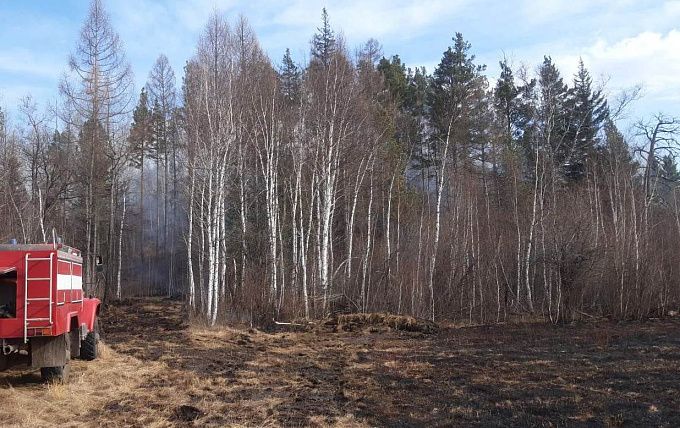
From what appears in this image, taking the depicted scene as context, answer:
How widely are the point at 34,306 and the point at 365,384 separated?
17.6 feet

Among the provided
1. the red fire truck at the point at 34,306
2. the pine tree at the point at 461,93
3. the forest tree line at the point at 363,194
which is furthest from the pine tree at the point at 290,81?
the red fire truck at the point at 34,306

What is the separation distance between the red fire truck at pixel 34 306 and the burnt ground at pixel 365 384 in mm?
599

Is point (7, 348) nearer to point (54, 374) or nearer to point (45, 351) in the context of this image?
point (45, 351)

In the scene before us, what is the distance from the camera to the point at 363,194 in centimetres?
2841

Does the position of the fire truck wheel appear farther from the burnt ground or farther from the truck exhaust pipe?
the truck exhaust pipe

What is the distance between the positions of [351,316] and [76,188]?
19.0 metres

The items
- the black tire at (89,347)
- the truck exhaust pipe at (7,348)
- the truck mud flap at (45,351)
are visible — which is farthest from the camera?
the black tire at (89,347)

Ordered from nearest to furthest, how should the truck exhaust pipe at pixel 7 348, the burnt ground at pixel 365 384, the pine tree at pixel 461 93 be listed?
the burnt ground at pixel 365 384 < the truck exhaust pipe at pixel 7 348 < the pine tree at pixel 461 93

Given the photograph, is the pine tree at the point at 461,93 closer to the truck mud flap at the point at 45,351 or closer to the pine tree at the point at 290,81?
the pine tree at the point at 290,81

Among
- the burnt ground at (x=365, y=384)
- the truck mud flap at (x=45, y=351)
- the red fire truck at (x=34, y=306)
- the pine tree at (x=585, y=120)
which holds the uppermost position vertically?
the pine tree at (x=585, y=120)

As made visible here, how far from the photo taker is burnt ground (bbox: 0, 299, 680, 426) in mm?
7715

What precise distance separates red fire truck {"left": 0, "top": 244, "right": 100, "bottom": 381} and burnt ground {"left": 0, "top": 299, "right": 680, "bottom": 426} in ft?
1.97

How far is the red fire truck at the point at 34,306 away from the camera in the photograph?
26.9 ft

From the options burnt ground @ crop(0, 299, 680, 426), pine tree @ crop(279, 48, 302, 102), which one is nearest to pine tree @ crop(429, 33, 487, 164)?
pine tree @ crop(279, 48, 302, 102)
